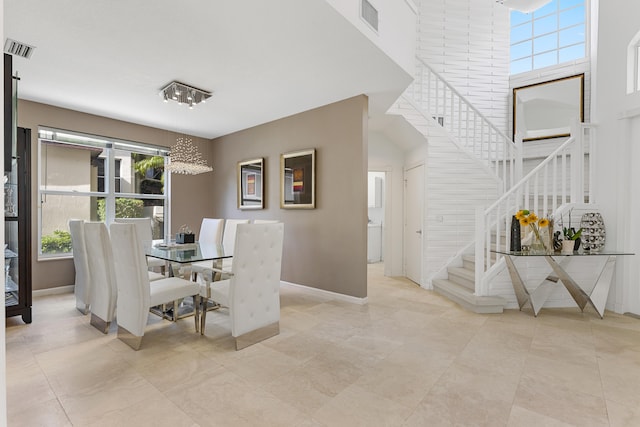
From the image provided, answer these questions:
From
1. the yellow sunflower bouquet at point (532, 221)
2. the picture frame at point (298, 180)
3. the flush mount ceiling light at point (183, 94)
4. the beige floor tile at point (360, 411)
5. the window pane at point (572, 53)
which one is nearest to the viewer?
the beige floor tile at point (360, 411)

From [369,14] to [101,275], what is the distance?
3.44 metres

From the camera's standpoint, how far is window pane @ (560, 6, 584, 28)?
208 inches

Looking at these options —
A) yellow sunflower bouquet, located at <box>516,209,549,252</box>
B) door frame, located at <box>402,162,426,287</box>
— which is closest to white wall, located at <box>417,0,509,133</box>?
door frame, located at <box>402,162,426,287</box>

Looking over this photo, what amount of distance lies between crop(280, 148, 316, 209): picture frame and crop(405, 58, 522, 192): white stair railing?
72.2 inches

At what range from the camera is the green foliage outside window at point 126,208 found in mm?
4949

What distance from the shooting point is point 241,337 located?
2.60 metres

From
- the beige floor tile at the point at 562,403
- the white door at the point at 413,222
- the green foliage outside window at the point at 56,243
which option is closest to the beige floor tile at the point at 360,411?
the beige floor tile at the point at 562,403

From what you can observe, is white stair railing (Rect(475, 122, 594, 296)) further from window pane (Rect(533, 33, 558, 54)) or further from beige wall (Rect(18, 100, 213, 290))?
beige wall (Rect(18, 100, 213, 290))

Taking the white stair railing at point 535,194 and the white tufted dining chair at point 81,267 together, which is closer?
the white tufted dining chair at point 81,267

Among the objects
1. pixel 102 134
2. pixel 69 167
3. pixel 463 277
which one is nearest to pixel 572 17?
pixel 463 277

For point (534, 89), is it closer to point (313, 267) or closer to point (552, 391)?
point (313, 267)

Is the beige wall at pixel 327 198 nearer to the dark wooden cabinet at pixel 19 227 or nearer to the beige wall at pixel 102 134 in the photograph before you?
the beige wall at pixel 102 134

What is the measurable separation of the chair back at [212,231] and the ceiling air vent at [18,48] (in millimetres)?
2572

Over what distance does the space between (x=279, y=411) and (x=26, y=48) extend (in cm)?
367
